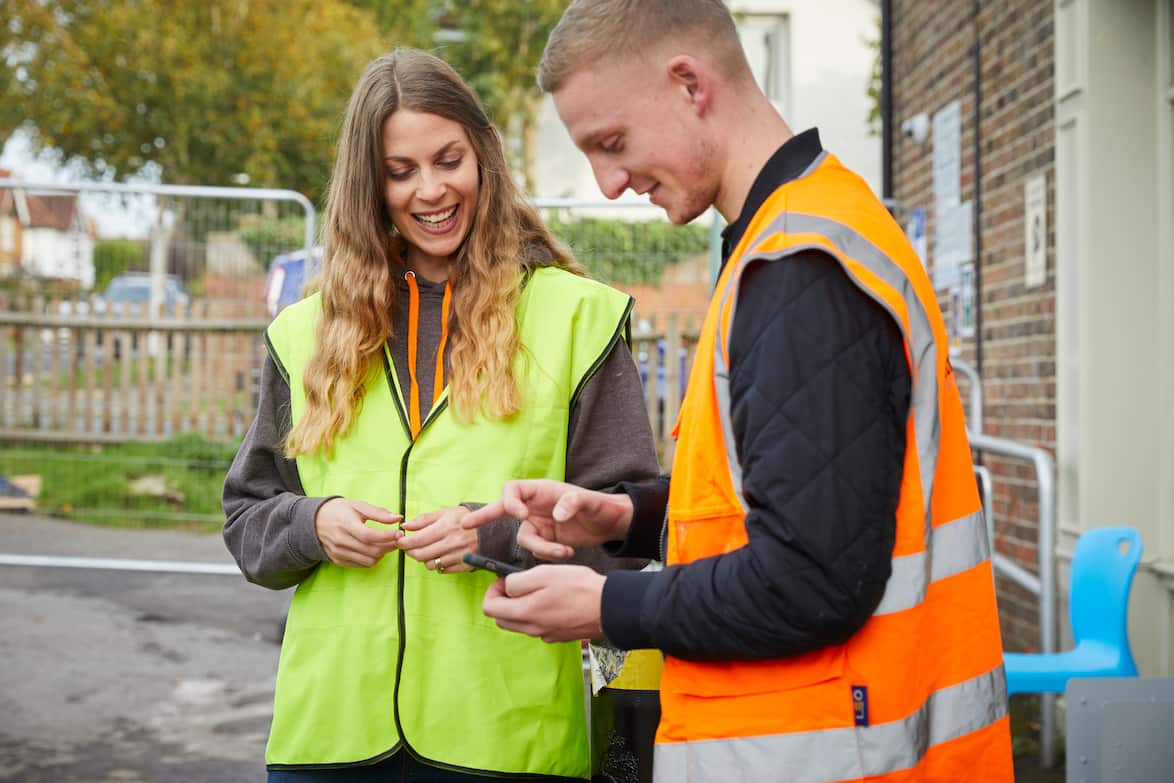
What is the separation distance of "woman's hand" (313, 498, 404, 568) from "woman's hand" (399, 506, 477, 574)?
3 cm

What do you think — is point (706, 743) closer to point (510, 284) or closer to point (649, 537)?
point (649, 537)

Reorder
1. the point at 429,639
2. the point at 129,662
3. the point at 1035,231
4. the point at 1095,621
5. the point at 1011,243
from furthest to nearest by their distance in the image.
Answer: the point at 129,662
the point at 1011,243
the point at 1035,231
the point at 1095,621
the point at 429,639

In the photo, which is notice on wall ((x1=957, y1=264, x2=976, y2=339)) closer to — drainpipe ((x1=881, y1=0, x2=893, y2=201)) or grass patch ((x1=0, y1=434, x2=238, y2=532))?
drainpipe ((x1=881, y1=0, x2=893, y2=201))

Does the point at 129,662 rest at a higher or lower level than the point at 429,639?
lower

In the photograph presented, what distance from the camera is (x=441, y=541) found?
2174 millimetres

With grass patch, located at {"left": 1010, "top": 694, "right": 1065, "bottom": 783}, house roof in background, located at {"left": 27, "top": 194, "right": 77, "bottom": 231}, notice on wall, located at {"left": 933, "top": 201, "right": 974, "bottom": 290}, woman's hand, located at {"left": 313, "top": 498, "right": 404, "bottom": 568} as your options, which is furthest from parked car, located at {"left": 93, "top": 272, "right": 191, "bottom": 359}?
woman's hand, located at {"left": 313, "top": 498, "right": 404, "bottom": 568}

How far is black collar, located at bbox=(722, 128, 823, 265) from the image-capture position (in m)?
1.66

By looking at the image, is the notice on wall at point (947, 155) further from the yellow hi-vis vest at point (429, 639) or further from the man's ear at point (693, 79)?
the man's ear at point (693, 79)

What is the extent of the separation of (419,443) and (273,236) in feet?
21.4

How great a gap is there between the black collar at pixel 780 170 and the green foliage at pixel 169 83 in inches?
839

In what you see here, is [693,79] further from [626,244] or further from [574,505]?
[626,244]

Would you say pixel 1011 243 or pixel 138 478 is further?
pixel 138 478

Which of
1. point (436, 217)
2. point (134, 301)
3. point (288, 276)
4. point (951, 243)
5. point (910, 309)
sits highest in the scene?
point (951, 243)

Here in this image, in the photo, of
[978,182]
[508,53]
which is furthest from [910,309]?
[508,53]
